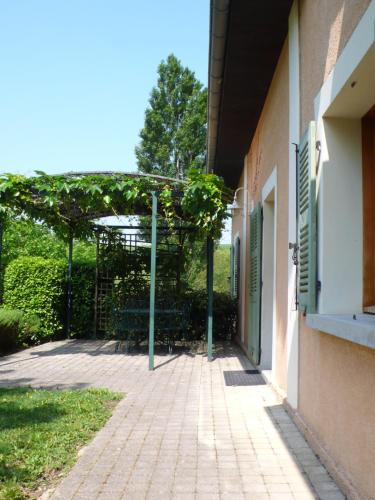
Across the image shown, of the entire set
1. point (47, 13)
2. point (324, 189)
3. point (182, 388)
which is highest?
point (47, 13)

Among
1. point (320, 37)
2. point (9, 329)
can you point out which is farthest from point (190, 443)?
point (9, 329)

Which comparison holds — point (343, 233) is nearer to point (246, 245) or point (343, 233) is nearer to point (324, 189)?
point (324, 189)

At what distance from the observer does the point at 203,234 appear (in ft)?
28.0

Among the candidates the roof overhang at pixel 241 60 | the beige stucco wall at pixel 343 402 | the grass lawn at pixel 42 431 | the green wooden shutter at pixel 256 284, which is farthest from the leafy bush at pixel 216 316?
the beige stucco wall at pixel 343 402

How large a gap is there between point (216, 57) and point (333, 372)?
3.77 metres

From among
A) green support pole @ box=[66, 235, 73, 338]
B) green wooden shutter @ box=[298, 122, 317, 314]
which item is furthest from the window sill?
green support pole @ box=[66, 235, 73, 338]

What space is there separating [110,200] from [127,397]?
11.1ft

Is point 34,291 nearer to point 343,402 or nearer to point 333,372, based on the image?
point 333,372

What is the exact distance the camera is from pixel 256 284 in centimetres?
745

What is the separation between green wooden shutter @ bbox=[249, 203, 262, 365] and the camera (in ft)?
23.9

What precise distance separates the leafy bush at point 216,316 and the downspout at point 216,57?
3631mm

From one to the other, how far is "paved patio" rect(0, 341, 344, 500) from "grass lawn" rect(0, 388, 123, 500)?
0.48 ft

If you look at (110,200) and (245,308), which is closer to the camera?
Answer: (110,200)

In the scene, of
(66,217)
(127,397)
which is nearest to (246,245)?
(66,217)
